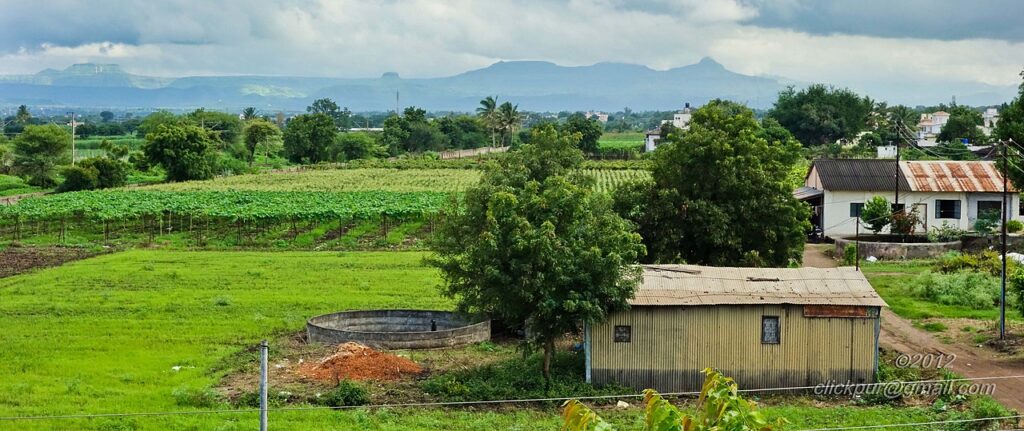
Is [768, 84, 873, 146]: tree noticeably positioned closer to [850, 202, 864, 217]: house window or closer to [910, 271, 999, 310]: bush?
[850, 202, 864, 217]: house window

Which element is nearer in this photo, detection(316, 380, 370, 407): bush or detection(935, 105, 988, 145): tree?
detection(316, 380, 370, 407): bush

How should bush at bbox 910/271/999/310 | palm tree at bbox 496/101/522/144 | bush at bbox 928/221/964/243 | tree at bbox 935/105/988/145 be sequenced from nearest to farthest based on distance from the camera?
bush at bbox 910/271/999/310 → bush at bbox 928/221/964/243 → tree at bbox 935/105/988/145 → palm tree at bbox 496/101/522/144

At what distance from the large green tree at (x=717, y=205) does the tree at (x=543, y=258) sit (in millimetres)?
7587

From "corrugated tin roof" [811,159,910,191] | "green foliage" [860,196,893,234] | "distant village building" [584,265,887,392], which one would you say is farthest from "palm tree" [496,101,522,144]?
"distant village building" [584,265,887,392]

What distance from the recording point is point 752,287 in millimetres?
23578

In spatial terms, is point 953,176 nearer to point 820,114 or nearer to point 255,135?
point 820,114

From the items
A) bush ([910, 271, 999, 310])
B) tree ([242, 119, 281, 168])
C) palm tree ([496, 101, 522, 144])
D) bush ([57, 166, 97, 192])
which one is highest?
palm tree ([496, 101, 522, 144])

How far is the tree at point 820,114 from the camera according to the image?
120m

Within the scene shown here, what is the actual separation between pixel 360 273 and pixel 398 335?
44.7 feet

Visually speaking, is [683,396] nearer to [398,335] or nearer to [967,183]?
[398,335]

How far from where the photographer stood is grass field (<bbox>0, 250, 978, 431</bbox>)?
19.9 m

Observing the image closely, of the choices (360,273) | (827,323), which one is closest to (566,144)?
(827,323)

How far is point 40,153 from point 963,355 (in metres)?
85.4

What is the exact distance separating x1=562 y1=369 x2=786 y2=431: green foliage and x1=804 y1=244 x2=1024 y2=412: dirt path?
49.0ft
